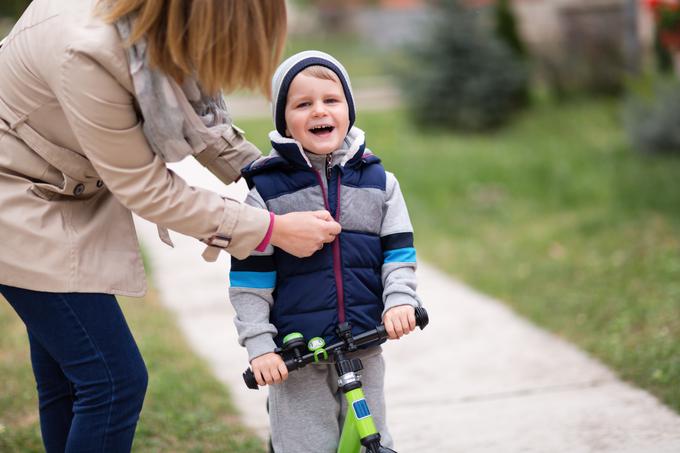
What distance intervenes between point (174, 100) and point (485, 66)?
9.71 meters

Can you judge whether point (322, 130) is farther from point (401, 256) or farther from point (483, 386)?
point (483, 386)

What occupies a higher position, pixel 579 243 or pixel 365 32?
pixel 365 32

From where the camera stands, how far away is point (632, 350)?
14.8ft

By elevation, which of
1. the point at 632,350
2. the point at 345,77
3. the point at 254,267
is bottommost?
the point at 632,350

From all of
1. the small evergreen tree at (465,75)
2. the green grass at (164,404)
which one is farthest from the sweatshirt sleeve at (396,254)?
the small evergreen tree at (465,75)

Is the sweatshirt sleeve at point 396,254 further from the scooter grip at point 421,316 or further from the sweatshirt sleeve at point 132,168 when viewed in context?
the sweatshirt sleeve at point 132,168

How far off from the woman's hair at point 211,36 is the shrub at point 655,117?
22.5 ft

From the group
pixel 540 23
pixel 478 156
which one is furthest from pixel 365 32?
pixel 478 156

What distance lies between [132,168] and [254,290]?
57 centimetres

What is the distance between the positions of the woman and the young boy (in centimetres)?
19

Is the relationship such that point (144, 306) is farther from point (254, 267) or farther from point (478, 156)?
point (478, 156)

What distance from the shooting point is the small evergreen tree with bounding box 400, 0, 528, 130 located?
1152 cm

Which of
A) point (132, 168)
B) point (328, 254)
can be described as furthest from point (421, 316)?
point (132, 168)

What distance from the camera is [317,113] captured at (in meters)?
2.69
